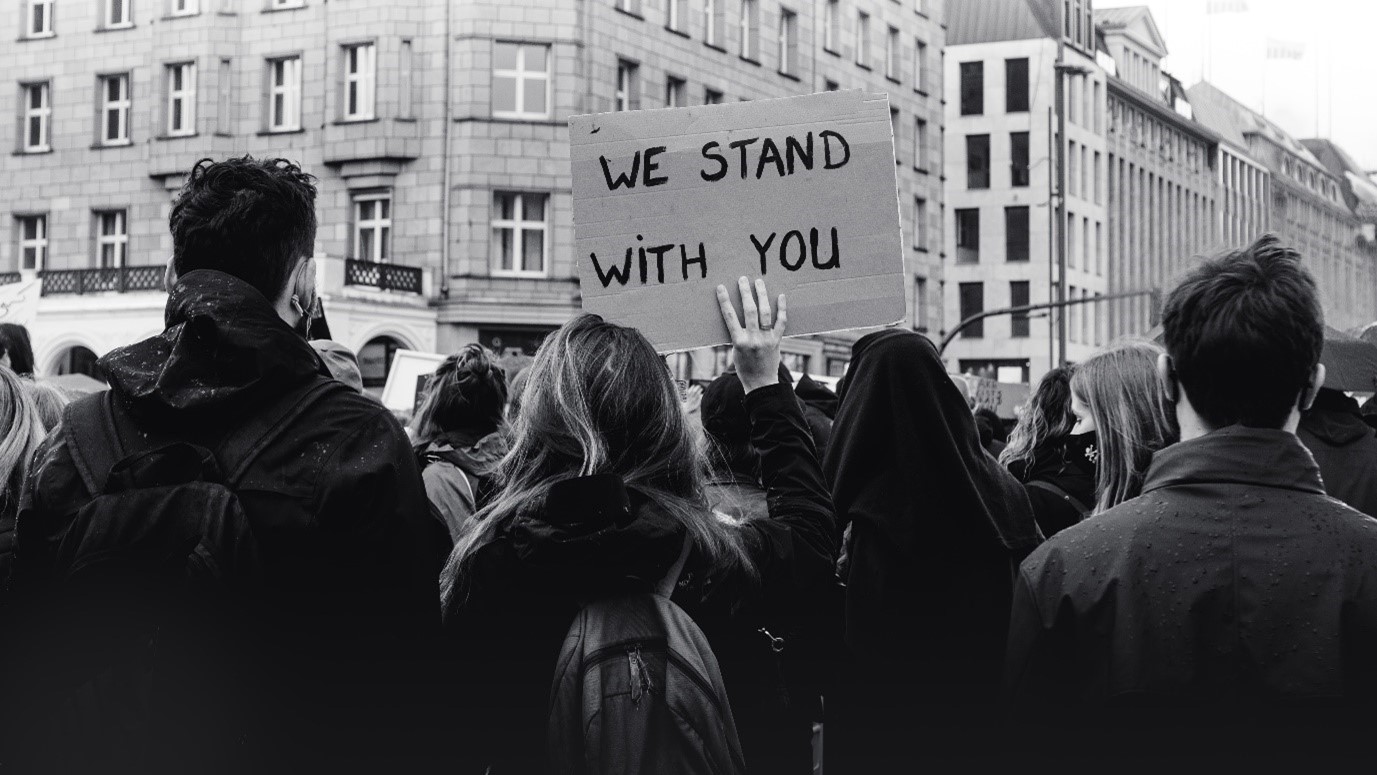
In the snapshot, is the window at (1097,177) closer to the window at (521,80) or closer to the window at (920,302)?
the window at (920,302)

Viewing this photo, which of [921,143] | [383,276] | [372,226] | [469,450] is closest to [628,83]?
[372,226]

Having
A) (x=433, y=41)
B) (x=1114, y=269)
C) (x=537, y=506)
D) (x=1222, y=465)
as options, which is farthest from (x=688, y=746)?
(x=1114, y=269)

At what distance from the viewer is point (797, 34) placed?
138 ft

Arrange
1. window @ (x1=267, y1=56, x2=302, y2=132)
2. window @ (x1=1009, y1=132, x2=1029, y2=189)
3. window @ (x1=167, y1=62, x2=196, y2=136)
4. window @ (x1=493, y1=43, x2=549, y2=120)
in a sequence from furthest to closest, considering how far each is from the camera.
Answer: window @ (x1=1009, y1=132, x2=1029, y2=189) < window @ (x1=167, y1=62, x2=196, y2=136) < window @ (x1=267, y1=56, x2=302, y2=132) < window @ (x1=493, y1=43, x2=549, y2=120)

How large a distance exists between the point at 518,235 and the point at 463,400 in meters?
29.0

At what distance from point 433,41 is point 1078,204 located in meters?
36.6

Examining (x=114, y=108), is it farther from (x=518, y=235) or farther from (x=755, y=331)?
(x=755, y=331)

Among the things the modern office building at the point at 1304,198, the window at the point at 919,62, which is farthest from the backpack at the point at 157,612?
the modern office building at the point at 1304,198

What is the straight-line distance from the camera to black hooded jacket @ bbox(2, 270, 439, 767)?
102 inches

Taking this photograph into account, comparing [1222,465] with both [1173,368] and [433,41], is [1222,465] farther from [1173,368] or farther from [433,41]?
[433,41]

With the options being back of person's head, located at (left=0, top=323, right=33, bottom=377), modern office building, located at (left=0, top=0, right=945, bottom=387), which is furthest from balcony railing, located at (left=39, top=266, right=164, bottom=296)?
back of person's head, located at (left=0, top=323, right=33, bottom=377)

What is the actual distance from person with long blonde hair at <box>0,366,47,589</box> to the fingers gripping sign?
1.62 m

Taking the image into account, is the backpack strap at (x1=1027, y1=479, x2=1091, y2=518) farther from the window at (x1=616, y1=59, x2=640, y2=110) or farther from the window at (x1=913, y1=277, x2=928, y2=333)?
the window at (x1=913, y1=277, x2=928, y2=333)

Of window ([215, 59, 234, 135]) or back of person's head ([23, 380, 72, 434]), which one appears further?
window ([215, 59, 234, 135])
